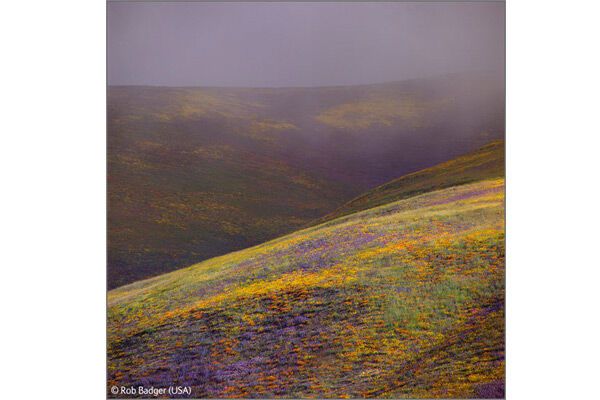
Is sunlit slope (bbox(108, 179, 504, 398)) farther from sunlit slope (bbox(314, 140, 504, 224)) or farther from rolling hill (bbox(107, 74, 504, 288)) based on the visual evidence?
rolling hill (bbox(107, 74, 504, 288))

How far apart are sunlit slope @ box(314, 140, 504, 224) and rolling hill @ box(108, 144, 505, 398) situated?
10cm

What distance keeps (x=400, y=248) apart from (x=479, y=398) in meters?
3.47

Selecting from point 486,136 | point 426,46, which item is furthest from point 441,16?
point 486,136

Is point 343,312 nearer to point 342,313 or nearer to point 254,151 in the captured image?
point 342,313

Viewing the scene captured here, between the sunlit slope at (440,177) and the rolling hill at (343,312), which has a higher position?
the sunlit slope at (440,177)

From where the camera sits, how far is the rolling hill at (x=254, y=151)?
12492 millimetres

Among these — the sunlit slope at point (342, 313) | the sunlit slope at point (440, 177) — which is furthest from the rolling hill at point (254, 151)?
the sunlit slope at point (342, 313)

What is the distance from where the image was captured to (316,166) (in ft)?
42.1

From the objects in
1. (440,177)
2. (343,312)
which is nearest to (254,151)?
(343,312)

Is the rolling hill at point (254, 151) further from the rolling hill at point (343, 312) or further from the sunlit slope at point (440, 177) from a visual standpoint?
the rolling hill at point (343, 312)

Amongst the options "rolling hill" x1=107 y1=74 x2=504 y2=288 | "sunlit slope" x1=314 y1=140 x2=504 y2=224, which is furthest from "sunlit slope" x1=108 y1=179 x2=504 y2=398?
"rolling hill" x1=107 y1=74 x2=504 y2=288

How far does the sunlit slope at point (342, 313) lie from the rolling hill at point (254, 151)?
0.65 meters

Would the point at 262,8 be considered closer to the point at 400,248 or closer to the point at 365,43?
the point at 365,43
